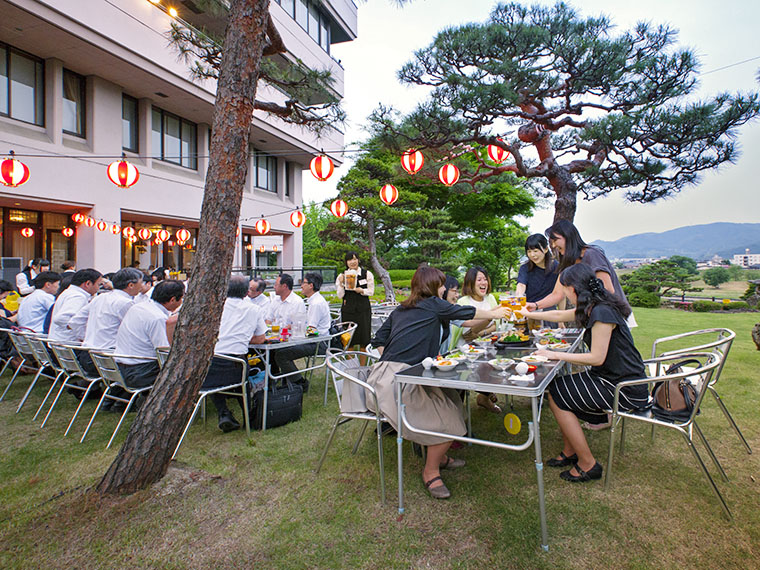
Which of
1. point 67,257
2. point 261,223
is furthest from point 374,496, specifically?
point 67,257

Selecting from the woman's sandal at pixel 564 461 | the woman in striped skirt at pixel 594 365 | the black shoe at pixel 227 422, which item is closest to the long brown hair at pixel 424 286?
the woman in striped skirt at pixel 594 365

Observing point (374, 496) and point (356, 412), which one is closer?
point (374, 496)

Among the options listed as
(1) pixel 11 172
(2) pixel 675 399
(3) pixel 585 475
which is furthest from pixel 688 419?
(1) pixel 11 172

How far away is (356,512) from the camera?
90.8 inches

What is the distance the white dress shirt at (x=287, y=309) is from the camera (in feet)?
15.1

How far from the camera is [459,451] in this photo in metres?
3.05

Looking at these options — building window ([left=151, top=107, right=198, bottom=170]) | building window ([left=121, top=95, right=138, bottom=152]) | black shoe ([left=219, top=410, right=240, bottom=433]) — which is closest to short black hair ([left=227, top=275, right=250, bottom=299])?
black shoe ([left=219, top=410, right=240, bottom=433])

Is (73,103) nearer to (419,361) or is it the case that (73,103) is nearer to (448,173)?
(448,173)

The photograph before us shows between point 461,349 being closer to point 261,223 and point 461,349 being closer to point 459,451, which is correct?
point 459,451

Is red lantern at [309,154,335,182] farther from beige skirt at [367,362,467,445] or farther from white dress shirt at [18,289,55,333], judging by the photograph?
beige skirt at [367,362,467,445]

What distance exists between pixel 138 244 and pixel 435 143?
1269 cm

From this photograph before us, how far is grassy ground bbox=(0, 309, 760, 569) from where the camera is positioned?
1.95 m

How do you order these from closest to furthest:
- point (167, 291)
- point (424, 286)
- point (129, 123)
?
point (424, 286) < point (167, 291) < point (129, 123)

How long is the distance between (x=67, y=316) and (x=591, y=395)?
477 cm
